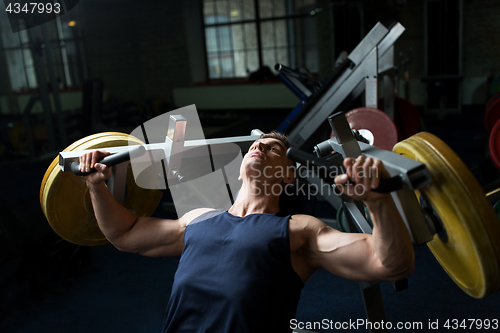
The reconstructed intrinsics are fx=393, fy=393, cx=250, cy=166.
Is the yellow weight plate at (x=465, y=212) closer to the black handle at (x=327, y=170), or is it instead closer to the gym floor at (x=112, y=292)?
the black handle at (x=327, y=170)

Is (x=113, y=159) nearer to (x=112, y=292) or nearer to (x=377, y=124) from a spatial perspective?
(x=112, y=292)

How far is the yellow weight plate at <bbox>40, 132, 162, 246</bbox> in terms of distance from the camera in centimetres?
125

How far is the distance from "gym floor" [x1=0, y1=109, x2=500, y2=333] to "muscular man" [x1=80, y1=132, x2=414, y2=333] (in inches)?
33.4

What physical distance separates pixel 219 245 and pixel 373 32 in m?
2.21

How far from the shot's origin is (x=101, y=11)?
8.48 m

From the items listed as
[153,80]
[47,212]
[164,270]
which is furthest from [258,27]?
[47,212]

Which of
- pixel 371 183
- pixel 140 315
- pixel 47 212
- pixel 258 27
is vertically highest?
pixel 258 27

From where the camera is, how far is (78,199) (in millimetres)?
1312

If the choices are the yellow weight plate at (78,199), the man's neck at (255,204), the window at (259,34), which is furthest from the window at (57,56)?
the man's neck at (255,204)

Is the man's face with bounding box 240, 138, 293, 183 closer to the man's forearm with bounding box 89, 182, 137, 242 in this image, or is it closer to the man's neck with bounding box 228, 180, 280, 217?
the man's neck with bounding box 228, 180, 280, 217

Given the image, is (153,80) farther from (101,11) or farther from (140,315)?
(140,315)

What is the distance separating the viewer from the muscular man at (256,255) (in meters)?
0.92

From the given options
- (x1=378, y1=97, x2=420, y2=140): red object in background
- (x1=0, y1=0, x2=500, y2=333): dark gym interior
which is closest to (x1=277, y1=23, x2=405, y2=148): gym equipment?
(x1=0, y1=0, x2=500, y2=333): dark gym interior

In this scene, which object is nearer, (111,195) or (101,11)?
(111,195)
